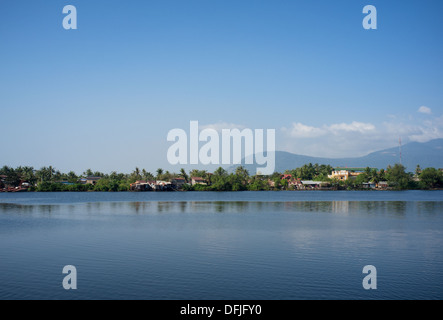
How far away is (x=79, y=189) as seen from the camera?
12650 cm

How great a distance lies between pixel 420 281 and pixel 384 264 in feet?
7.93

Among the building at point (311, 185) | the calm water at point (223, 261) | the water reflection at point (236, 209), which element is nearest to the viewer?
the calm water at point (223, 261)

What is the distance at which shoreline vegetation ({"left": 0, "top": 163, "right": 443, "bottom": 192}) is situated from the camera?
127625 mm

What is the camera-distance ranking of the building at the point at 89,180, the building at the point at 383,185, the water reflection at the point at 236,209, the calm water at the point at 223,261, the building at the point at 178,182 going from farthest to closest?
the building at the point at 89,180 < the building at the point at 383,185 < the building at the point at 178,182 < the water reflection at the point at 236,209 < the calm water at the point at 223,261

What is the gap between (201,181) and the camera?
136500 millimetres

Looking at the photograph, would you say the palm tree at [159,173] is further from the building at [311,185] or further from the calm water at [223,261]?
the calm water at [223,261]

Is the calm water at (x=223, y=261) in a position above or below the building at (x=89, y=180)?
below

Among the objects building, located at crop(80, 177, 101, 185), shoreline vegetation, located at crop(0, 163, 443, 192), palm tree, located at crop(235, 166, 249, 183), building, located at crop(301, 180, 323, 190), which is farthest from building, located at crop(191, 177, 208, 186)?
building, located at crop(301, 180, 323, 190)

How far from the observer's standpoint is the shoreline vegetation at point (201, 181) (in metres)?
128

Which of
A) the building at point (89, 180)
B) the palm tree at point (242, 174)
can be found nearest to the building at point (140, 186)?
the building at point (89, 180)

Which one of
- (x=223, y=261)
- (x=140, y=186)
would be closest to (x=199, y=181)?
(x=140, y=186)

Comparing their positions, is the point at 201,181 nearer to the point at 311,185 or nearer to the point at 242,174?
the point at 242,174

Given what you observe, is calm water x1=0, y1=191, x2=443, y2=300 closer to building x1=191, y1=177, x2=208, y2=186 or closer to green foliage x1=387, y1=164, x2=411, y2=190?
building x1=191, y1=177, x2=208, y2=186
